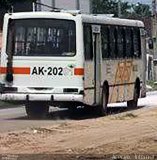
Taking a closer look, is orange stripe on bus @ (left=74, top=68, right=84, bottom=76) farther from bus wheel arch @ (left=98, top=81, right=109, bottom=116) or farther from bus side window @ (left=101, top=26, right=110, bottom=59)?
bus side window @ (left=101, top=26, right=110, bottom=59)

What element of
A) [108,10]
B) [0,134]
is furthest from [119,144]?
[108,10]

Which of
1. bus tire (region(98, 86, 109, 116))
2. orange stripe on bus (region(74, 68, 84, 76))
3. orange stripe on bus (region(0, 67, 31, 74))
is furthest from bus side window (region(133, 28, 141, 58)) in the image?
orange stripe on bus (region(0, 67, 31, 74))

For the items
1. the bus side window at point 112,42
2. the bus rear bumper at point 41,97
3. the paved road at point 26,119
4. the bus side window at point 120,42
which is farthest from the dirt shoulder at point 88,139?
the bus side window at point 120,42

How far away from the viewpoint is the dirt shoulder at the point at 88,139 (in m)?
13.7

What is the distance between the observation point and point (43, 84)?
2219 cm

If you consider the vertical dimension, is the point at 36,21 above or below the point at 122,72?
above

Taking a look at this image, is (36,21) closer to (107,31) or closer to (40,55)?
(40,55)

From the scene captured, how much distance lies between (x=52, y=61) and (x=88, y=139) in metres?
6.80

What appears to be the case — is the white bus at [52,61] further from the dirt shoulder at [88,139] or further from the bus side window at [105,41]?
the dirt shoulder at [88,139]

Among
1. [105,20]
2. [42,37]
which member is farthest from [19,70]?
[105,20]

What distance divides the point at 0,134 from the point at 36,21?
6503mm

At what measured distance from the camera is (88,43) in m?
23.0

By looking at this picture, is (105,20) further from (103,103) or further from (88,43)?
(103,103)

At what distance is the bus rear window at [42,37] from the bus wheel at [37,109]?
67.8 inches
